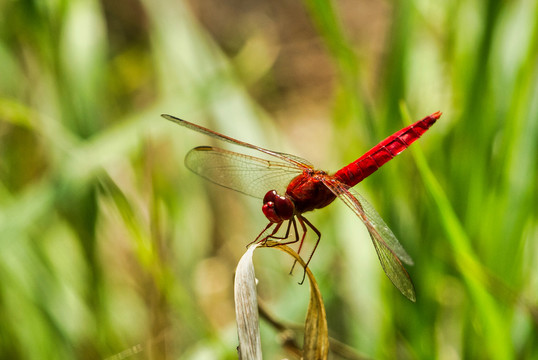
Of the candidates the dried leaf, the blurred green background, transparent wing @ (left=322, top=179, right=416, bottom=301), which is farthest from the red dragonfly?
the dried leaf

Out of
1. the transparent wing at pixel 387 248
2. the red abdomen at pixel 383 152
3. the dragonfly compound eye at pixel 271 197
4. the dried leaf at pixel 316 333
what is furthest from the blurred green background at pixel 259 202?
the dried leaf at pixel 316 333

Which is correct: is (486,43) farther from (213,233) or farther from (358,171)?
(213,233)

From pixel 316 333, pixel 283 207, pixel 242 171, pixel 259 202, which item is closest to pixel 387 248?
pixel 316 333

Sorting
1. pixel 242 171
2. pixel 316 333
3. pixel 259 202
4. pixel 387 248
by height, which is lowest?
pixel 316 333

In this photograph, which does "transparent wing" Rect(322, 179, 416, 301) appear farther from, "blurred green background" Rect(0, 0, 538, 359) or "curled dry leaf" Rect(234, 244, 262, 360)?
"curled dry leaf" Rect(234, 244, 262, 360)

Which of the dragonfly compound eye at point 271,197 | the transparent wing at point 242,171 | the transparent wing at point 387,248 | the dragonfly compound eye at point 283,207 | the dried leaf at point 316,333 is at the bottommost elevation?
the dried leaf at point 316,333

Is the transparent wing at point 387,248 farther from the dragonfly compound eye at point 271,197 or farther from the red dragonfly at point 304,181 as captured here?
the dragonfly compound eye at point 271,197

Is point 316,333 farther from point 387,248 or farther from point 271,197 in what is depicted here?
point 271,197

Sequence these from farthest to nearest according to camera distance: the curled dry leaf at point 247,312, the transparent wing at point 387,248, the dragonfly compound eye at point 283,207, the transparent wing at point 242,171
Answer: the transparent wing at point 242,171, the dragonfly compound eye at point 283,207, the transparent wing at point 387,248, the curled dry leaf at point 247,312
